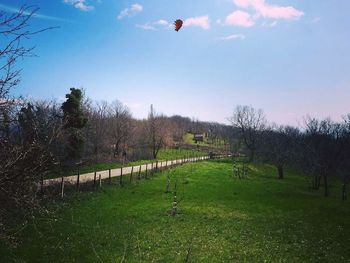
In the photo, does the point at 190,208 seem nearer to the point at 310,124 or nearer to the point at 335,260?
the point at 335,260

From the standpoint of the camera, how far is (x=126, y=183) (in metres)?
47.3

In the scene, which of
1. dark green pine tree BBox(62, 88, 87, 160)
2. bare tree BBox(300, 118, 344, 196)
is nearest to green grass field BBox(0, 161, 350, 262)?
bare tree BBox(300, 118, 344, 196)

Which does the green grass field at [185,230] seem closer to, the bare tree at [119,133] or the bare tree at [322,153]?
the bare tree at [322,153]

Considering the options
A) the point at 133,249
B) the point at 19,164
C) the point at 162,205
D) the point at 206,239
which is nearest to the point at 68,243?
the point at 133,249

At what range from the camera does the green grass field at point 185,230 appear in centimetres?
2070

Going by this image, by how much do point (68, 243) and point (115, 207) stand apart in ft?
36.9

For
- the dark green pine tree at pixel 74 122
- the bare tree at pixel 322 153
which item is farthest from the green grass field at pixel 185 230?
the dark green pine tree at pixel 74 122

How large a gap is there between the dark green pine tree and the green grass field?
19.1 metres

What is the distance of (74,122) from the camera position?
189ft

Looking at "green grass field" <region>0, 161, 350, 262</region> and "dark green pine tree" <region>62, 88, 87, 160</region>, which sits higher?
"dark green pine tree" <region>62, 88, 87, 160</region>

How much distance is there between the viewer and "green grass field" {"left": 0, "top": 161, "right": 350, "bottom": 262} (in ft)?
67.9

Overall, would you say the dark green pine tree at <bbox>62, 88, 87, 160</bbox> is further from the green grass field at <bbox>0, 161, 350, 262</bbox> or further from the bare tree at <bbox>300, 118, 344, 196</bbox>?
the bare tree at <bbox>300, 118, 344, 196</bbox>

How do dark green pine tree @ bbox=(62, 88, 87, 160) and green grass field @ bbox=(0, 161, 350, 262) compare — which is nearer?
green grass field @ bbox=(0, 161, 350, 262)

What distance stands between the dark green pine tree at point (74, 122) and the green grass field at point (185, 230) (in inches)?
754
